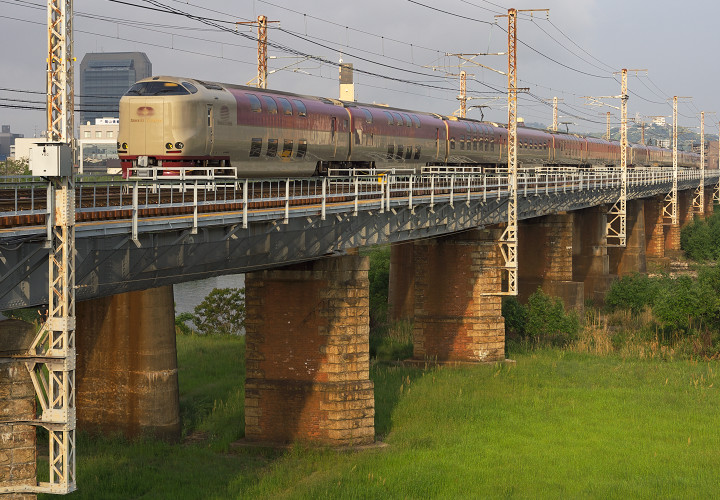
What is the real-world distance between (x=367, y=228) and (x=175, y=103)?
606 cm

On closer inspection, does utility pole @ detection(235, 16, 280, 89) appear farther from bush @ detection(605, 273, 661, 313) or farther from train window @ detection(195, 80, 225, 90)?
bush @ detection(605, 273, 661, 313)

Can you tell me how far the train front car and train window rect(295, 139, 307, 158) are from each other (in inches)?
201

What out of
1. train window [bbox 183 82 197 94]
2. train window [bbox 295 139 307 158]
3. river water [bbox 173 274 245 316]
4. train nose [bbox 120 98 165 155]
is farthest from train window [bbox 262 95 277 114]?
river water [bbox 173 274 245 316]

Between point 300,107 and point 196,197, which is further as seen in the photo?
point 300,107

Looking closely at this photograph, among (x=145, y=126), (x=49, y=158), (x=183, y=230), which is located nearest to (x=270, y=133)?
(x=145, y=126)

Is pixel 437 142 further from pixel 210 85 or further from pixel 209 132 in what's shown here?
pixel 209 132

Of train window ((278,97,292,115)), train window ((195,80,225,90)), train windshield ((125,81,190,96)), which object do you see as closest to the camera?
train windshield ((125,81,190,96))

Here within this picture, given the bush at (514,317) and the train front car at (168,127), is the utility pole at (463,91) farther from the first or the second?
the train front car at (168,127)

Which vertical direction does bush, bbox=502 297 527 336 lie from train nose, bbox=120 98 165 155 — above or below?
below

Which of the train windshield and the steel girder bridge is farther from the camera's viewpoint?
the train windshield

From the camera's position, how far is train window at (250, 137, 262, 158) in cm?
2981

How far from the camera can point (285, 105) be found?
32.0m

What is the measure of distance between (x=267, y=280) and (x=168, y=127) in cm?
479

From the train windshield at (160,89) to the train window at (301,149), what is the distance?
6004mm
